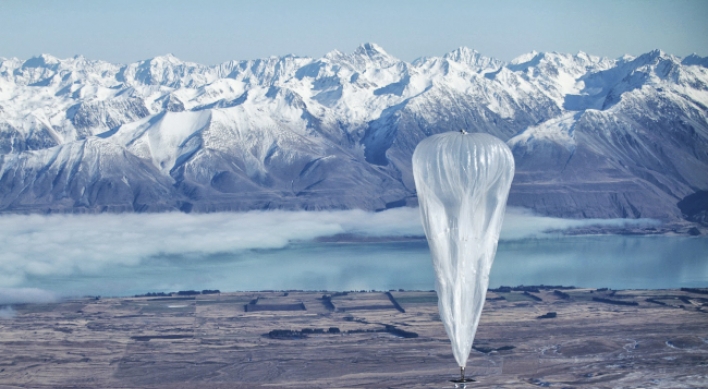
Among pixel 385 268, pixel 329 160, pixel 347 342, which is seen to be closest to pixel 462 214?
pixel 347 342

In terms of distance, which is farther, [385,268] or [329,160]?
[329,160]

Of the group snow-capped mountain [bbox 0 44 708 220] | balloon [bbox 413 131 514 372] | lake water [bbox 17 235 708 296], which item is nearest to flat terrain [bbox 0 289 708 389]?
lake water [bbox 17 235 708 296]

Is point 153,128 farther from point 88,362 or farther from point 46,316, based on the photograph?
point 88,362

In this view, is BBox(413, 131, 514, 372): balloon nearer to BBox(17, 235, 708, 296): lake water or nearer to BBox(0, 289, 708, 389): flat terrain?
BBox(0, 289, 708, 389): flat terrain

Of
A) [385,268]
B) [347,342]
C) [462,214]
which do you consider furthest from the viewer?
[385,268]

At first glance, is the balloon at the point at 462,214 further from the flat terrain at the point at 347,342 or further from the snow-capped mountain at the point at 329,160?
the snow-capped mountain at the point at 329,160

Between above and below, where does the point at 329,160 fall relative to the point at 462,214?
above

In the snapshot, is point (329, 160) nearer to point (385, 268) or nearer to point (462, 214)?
point (385, 268)
